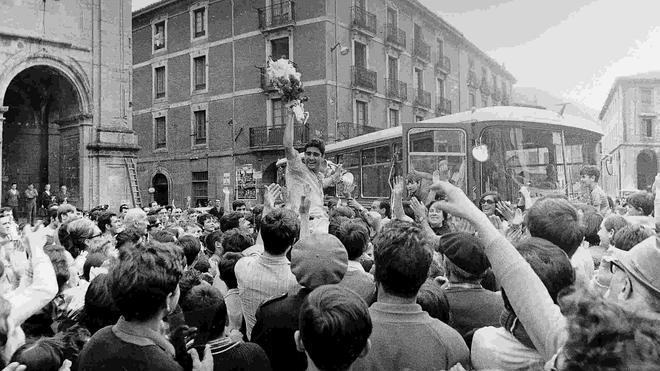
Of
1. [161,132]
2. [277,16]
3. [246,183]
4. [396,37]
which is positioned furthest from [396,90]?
[161,132]

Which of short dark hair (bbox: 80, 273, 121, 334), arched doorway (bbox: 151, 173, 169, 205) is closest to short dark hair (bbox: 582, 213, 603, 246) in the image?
short dark hair (bbox: 80, 273, 121, 334)

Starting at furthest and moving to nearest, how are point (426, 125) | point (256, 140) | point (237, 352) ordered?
point (256, 140) < point (426, 125) < point (237, 352)

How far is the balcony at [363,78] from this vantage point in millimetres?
28281

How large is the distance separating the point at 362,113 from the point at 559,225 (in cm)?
2659

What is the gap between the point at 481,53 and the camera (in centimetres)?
4319

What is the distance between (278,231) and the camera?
3461 millimetres

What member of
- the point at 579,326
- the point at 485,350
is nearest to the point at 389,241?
the point at 485,350

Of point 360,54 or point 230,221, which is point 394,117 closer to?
point 360,54

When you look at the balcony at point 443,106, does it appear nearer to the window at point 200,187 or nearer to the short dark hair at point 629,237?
the window at point 200,187

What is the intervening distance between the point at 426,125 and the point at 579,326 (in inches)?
388

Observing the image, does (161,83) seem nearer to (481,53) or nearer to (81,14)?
(81,14)

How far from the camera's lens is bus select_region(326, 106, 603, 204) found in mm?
10172

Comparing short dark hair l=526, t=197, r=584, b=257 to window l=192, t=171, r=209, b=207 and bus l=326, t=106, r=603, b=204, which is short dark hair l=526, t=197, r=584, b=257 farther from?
window l=192, t=171, r=209, b=207

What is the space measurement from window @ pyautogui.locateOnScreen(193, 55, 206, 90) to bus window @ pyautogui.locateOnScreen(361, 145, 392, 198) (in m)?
20.3
